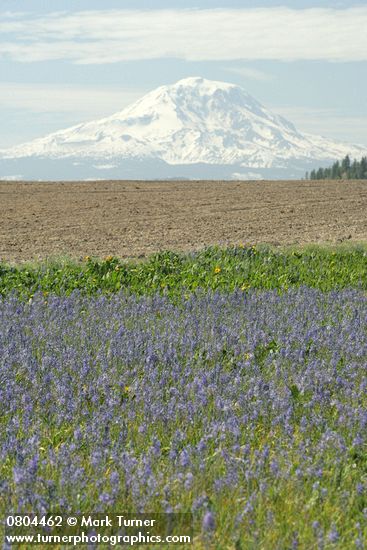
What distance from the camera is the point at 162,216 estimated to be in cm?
2566

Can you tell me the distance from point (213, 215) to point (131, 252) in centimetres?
988

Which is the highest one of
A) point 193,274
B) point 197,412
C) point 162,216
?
point 162,216

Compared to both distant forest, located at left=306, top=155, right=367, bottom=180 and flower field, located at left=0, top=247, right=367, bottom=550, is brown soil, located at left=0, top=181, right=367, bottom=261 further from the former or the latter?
distant forest, located at left=306, top=155, right=367, bottom=180

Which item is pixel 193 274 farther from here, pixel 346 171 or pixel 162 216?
pixel 346 171

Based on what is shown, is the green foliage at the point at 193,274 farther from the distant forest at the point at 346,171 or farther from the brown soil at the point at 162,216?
the distant forest at the point at 346,171

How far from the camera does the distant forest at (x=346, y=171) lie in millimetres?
105125

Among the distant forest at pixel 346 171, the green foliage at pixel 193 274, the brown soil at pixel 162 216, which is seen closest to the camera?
the green foliage at pixel 193 274

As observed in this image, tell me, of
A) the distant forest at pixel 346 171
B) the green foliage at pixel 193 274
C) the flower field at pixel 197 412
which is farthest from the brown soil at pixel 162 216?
the distant forest at pixel 346 171

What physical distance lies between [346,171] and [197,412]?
112 metres

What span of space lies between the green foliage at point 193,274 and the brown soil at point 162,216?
145 inches

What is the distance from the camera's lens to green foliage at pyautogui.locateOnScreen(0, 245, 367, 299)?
34.8 ft

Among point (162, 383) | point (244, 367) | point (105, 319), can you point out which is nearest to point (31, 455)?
point (162, 383)

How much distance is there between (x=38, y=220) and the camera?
23.8 metres

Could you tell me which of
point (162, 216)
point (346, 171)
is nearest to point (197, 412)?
point (162, 216)
